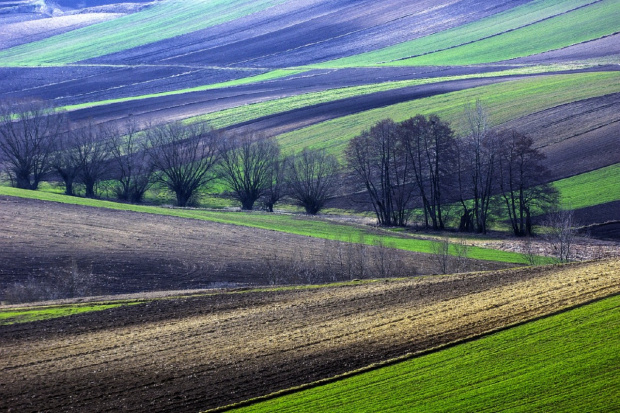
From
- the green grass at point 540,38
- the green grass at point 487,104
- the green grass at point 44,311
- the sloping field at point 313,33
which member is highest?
the sloping field at point 313,33

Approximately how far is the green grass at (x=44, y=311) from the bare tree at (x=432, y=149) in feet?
105

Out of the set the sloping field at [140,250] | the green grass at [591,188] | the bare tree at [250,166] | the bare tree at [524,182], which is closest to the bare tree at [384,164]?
the bare tree at [524,182]

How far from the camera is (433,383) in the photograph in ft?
74.3

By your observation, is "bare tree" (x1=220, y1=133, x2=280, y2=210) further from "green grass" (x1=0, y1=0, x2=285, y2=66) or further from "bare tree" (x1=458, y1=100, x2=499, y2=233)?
"green grass" (x1=0, y1=0, x2=285, y2=66)

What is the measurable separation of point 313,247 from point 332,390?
25.9 metres

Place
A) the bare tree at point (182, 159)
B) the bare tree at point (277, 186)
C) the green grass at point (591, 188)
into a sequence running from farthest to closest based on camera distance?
the bare tree at point (182, 159) → the bare tree at point (277, 186) → the green grass at point (591, 188)

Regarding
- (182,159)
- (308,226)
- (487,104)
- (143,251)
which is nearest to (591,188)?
(308,226)

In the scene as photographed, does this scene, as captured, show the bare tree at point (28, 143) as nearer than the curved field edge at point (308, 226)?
No

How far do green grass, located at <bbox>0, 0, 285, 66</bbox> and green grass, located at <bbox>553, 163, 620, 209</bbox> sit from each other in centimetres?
10779

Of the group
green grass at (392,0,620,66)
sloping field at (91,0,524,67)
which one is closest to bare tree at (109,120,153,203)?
green grass at (392,0,620,66)

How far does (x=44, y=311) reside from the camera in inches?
1304

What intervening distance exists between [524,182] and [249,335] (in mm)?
33789

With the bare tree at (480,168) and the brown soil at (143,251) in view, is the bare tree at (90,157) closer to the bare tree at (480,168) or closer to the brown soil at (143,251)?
the brown soil at (143,251)

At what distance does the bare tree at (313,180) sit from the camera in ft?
223
